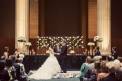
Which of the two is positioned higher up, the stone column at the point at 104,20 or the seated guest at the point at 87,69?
the stone column at the point at 104,20

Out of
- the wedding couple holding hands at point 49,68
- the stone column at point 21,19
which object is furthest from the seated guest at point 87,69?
the stone column at point 21,19

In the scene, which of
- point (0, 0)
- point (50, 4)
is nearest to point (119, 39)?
point (50, 4)

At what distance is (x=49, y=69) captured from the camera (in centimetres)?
1859

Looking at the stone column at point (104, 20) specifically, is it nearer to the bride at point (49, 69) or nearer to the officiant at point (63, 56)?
the officiant at point (63, 56)

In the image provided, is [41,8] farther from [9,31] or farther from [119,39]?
[119,39]

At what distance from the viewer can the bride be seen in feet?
59.0

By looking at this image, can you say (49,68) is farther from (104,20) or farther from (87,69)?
(87,69)

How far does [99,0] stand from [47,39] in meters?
3.64

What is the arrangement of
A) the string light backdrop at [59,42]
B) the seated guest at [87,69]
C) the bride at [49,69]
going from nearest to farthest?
the seated guest at [87,69]
the bride at [49,69]
the string light backdrop at [59,42]

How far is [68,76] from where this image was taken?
1773 centimetres

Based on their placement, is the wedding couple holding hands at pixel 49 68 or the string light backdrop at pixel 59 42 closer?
the wedding couple holding hands at pixel 49 68

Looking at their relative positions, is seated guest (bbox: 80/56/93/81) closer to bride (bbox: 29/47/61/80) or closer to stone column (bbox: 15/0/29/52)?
bride (bbox: 29/47/61/80)

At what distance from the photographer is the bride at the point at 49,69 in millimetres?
17992

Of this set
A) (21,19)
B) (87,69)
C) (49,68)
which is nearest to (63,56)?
(49,68)
